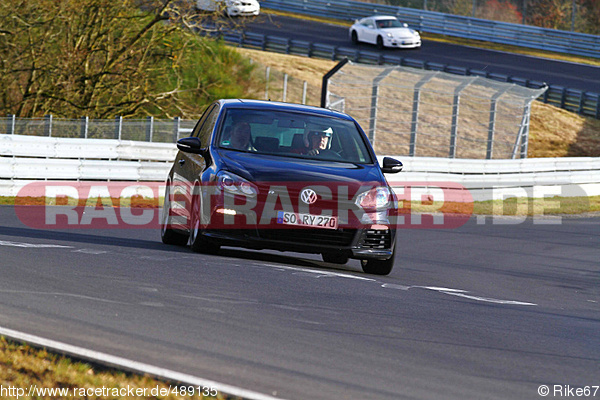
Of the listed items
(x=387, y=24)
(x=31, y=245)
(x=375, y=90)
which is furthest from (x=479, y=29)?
(x=31, y=245)

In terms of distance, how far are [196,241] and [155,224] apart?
566 centimetres

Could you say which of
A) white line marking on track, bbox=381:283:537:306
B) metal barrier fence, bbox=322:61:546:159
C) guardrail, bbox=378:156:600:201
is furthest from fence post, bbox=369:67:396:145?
white line marking on track, bbox=381:283:537:306

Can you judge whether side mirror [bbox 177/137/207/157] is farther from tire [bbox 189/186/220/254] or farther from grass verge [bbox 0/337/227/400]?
grass verge [bbox 0/337/227/400]

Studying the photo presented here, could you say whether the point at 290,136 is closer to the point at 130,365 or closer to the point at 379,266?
the point at 379,266

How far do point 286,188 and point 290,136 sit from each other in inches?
44.0

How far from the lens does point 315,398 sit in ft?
15.1

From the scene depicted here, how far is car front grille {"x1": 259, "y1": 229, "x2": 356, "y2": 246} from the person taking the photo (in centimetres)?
915

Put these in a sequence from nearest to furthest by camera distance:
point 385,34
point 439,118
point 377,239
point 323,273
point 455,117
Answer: point 323,273 < point 377,239 < point 455,117 < point 439,118 < point 385,34

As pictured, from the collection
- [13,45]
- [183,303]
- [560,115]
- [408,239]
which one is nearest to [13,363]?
[183,303]

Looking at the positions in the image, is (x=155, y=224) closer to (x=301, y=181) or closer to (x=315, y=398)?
(x=301, y=181)

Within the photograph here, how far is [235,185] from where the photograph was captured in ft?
30.2

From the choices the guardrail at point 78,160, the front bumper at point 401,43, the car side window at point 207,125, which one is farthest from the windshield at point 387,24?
the car side window at point 207,125

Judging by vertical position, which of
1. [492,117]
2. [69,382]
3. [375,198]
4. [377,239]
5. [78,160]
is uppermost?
[69,382]

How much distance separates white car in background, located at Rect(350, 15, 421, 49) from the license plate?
39260 mm
